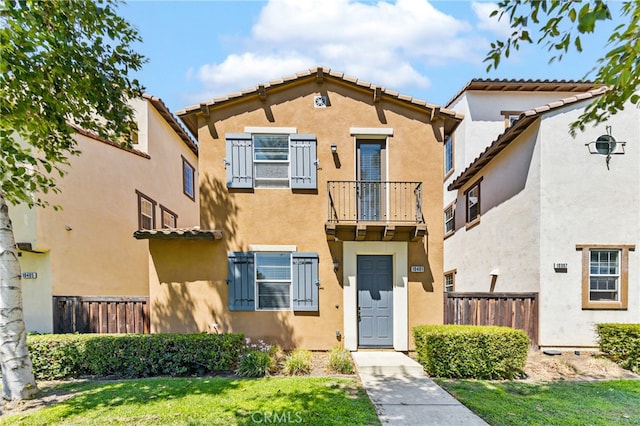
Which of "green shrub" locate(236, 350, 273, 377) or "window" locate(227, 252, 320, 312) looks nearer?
"green shrub" locate(236, 350, 273, 377)

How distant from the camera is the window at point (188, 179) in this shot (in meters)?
15.2

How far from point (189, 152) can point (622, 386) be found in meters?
17.0

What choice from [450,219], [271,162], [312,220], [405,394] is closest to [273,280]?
[312,220]

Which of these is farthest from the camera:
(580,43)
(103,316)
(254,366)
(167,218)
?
(167,218)

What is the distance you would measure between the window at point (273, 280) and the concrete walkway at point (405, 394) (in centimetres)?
227

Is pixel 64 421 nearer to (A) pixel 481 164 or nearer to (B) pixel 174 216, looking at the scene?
(B) pixel 174 216

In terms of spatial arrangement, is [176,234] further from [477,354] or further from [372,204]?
[477,354]

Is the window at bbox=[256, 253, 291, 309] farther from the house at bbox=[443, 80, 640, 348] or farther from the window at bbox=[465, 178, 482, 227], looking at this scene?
the window at bbox=[465, 178, 482, 227]

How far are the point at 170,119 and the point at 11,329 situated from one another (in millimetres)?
9661

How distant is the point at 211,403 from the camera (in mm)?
5125

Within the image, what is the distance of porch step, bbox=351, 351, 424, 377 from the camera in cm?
679

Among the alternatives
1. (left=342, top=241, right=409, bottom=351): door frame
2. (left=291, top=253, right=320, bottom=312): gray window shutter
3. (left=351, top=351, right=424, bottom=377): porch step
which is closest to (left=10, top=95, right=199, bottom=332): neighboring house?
(left=291, top=253, right=320, bottom=312): gray window shutter

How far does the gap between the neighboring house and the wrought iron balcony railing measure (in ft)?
18.8

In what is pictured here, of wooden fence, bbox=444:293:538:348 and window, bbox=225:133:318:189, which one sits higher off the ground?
window, bbox=225:133:318:189
